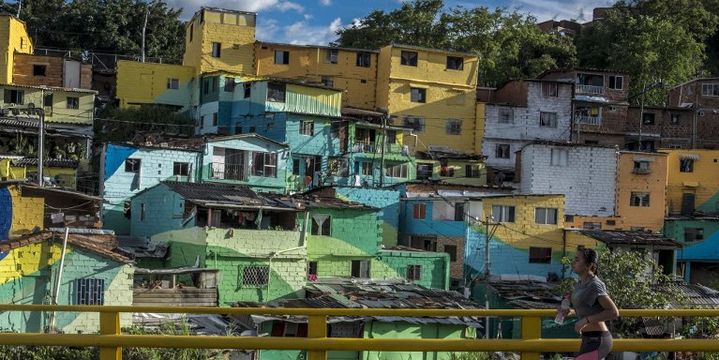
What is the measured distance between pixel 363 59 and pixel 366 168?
31.1 feet

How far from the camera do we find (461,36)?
59.1 m

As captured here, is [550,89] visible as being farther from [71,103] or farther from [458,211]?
[71,103]

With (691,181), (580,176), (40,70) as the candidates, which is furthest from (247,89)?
(691,181)

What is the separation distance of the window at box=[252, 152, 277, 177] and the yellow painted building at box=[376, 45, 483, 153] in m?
12.7

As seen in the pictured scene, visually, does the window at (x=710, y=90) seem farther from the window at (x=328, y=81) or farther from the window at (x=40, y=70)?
the window at (x=40, y=70)

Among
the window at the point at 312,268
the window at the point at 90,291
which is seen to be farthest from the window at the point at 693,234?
Answer: the window at the point at 90,291

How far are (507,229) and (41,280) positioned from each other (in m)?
20.7

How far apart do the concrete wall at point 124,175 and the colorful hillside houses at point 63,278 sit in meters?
11.5

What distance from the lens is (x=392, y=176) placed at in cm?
4506

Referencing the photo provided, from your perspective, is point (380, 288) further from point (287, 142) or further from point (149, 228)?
point (287, 142)

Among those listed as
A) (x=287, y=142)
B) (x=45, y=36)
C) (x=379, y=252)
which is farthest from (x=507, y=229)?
(x=45, y=36)

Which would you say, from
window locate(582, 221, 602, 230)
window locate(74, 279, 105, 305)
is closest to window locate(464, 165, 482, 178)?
window locate(582, 221, 602, 230)

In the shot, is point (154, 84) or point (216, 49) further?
point (216, 49)

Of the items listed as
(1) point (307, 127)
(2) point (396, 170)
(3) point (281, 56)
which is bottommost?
(2) point (396, 170)
